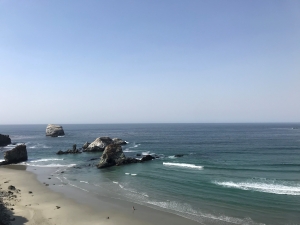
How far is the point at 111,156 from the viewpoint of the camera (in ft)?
187

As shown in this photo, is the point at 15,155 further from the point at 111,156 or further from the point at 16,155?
the point at 111,156

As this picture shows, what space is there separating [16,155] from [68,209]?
1638 inches

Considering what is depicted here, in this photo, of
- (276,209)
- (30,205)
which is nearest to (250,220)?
(276,209)

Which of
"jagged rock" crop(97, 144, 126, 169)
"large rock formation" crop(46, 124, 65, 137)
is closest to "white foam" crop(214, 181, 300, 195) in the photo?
"jagged rock" crop(97, 144, 126, 169)

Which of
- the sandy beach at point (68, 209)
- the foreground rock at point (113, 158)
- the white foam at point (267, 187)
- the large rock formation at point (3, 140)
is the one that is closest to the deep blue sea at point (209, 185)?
the white foam at point (267, 187)

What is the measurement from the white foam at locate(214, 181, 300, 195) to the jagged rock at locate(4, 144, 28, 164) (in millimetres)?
52691

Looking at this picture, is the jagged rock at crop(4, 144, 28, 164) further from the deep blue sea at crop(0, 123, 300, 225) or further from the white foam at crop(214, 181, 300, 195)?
A: the white foam at crop(214, 181, 300, 195)

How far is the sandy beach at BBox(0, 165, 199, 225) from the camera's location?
25.9 meters

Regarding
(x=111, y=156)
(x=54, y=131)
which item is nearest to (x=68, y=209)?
(x=111, y=156)

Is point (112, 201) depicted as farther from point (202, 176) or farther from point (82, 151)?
point (82, 151)

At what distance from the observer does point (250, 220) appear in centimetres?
2541

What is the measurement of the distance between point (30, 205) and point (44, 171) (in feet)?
74.5

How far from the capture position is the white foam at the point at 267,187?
34.3 meters

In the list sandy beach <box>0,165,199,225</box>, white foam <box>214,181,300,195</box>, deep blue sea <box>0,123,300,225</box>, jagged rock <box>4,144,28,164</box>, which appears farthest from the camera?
jagged rock <box>4,144,28,164</box>
